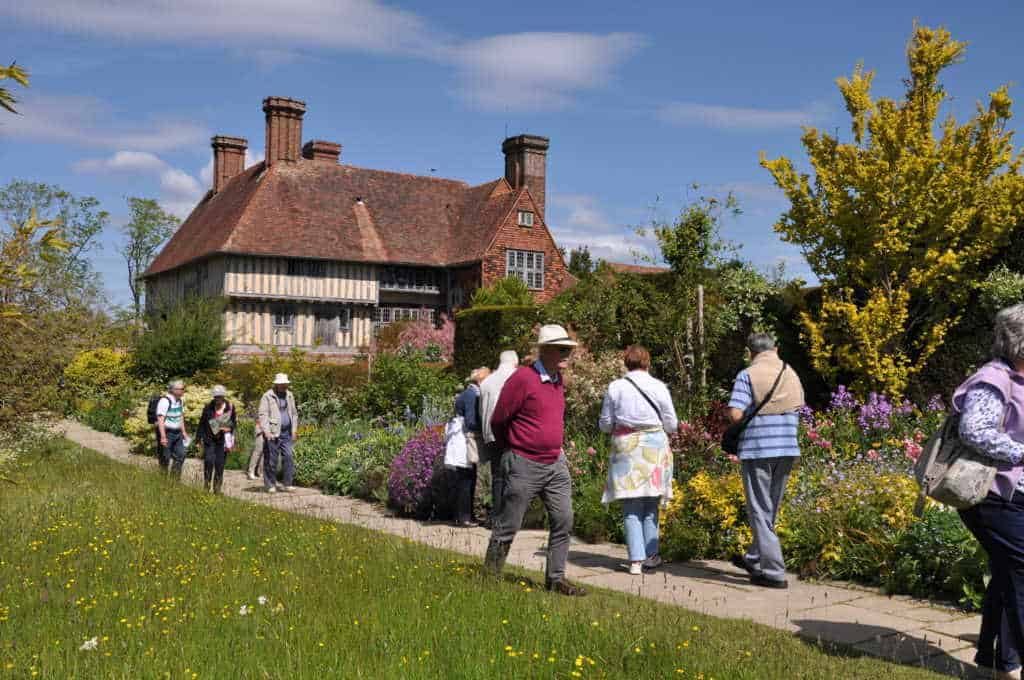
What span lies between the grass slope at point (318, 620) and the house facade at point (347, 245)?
2867 centimetres

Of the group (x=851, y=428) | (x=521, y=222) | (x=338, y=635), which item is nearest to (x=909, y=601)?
(x=338, y=635)

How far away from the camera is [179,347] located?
24.1 m

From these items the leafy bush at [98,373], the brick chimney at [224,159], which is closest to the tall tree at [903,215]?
the leafy bush at [98,373]

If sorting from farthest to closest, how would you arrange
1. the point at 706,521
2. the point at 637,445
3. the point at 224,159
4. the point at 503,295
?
the point at 224,159
the point at 503,295
the point at 706,521
the point at 637,445

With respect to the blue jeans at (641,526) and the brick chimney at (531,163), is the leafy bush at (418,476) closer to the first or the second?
the blue jeans at (641,526)

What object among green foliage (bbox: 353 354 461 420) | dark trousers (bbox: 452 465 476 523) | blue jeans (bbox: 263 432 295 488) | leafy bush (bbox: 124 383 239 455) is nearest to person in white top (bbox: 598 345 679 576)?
dark trousers (bbox: 452 465 476 523)

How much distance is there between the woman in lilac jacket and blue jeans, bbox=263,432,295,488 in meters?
9.81

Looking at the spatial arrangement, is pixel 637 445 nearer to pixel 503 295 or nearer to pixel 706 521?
pixel 706 521

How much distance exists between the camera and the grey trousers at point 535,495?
660cm

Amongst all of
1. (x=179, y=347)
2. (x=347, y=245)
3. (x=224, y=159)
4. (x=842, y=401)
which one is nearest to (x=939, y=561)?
(x=842, y=401)

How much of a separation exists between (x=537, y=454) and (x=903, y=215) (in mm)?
8766

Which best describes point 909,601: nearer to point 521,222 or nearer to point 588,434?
point 588,434

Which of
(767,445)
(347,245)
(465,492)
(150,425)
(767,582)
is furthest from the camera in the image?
(347,245)

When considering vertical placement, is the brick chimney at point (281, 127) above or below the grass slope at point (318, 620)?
above
